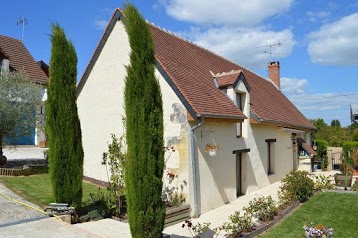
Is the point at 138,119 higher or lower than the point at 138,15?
lower

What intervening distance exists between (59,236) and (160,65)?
27.7 feet

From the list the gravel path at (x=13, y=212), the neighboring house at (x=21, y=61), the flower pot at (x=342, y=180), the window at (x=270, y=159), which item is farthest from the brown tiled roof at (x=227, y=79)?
the neighboring house at (x=21, y=61)

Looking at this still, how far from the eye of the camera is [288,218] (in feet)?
44.4

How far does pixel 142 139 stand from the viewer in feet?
28.8

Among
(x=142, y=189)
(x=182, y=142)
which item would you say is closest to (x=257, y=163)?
(x=182, y=142)

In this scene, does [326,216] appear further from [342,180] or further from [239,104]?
[342,180]

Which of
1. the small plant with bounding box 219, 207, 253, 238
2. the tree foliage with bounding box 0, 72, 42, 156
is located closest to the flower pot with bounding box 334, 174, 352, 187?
the small plant with bounding box 219, 207, 253, 238

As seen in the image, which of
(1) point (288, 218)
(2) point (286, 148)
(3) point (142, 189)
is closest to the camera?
(3) point (142, 189)

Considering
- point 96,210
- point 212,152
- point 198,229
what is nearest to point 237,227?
point 198,229

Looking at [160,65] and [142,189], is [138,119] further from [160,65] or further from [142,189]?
[160,65]

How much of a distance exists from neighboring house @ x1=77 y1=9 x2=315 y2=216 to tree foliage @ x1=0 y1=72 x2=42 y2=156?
3553 mm

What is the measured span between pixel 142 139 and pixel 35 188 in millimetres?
9024

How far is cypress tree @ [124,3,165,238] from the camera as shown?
8.69 m

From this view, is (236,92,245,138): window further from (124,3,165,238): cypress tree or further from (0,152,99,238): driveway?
(0,152,99,238): driveway
